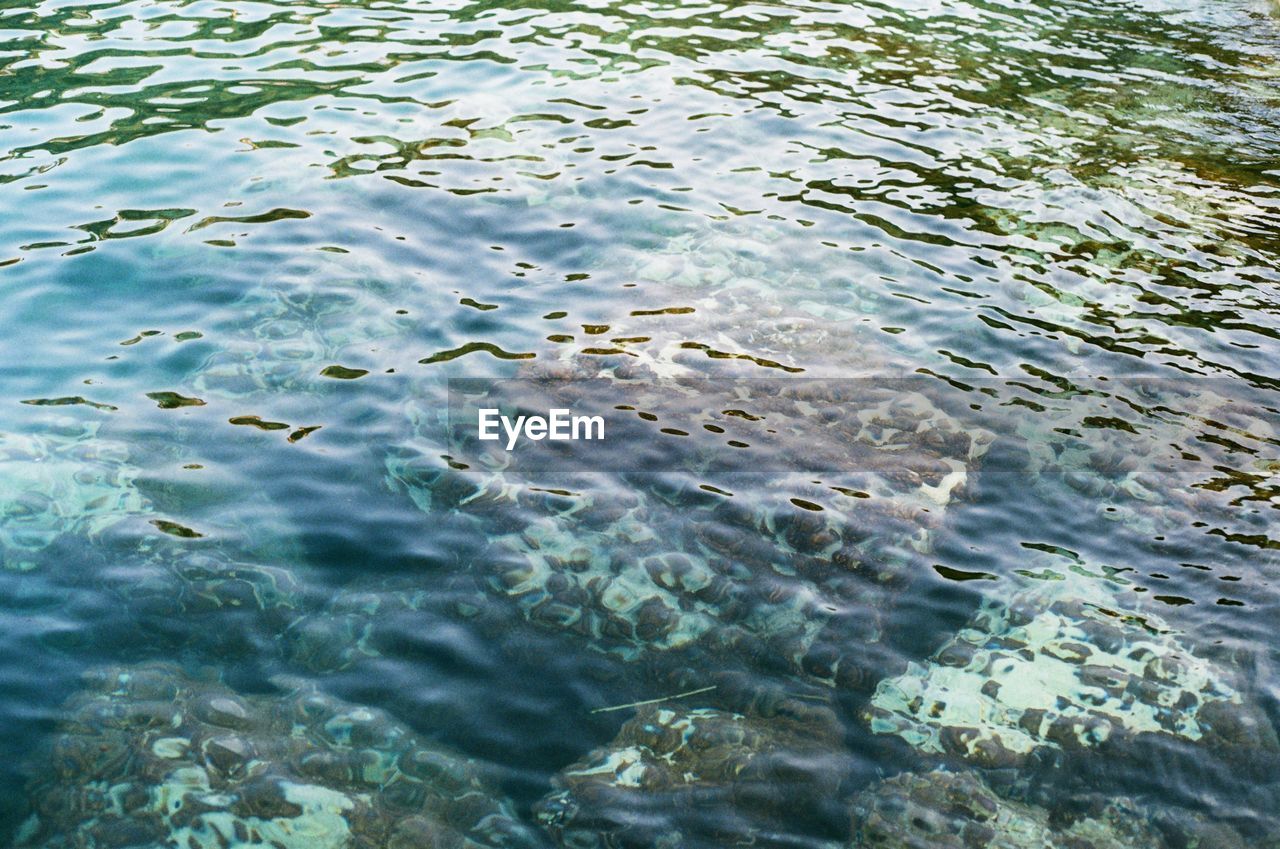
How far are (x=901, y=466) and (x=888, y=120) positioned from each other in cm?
527

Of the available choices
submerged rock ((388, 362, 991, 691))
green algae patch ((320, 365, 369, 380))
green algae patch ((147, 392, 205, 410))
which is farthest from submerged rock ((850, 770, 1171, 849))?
green algae patch ((147, 392, 205, 410))

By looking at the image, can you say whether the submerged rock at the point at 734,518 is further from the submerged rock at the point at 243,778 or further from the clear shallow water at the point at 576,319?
the submerged rock at the point at 243,778

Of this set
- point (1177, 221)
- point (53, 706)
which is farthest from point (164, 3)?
point (1177, 221)

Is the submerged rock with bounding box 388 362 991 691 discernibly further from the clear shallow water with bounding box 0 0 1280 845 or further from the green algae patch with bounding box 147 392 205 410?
the green algae patch with bounding box 147 392 205 410

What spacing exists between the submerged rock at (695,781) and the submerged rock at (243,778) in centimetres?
32

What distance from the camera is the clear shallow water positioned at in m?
5.12

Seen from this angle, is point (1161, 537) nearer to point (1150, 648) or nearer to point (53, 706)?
point (1150, 648)

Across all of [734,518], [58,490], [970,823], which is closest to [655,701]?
[734,518]

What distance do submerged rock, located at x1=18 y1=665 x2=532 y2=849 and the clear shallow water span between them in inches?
5.3

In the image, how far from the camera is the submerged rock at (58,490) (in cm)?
566

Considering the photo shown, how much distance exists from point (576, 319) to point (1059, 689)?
3.89m

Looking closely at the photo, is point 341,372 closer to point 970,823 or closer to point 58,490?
point 58,490

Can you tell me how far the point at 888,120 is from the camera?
34.0ft

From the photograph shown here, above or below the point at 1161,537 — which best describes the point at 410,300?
above
